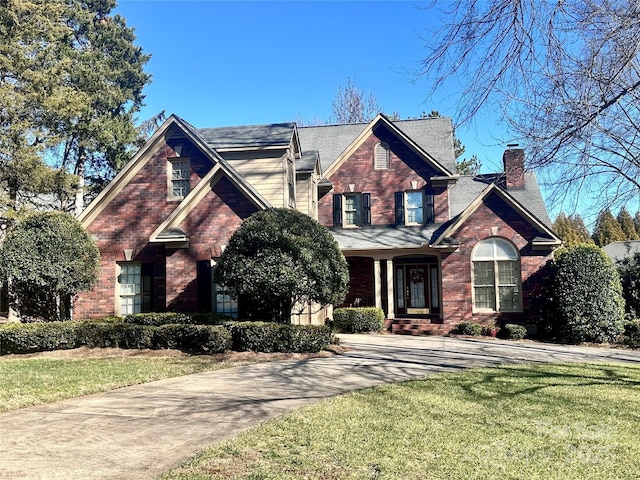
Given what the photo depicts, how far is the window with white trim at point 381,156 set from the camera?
2264 centimetres

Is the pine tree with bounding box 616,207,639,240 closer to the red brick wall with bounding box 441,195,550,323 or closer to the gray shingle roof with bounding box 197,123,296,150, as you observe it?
the red brick wall with bounding box 441,195,550,323

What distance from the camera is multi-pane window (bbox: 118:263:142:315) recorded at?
52.5 feet

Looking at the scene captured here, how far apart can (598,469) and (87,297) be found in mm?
15111

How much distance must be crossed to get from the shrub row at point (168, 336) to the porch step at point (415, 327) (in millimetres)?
7202

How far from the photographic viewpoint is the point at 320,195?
22.7 m

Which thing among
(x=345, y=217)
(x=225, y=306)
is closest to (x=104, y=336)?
(x=225, y=306)

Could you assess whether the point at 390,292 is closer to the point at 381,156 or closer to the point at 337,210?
the point at 337,210

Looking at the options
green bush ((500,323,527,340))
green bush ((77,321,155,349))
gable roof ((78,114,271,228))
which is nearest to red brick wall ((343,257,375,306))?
green bush ((500,323,527,340))

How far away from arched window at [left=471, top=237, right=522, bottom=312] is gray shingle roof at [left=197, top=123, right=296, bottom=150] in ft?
27.7

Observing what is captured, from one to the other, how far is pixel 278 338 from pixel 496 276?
10.2 m

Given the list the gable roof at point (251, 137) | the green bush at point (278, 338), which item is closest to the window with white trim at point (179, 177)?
the gable roof at point (251, 137)

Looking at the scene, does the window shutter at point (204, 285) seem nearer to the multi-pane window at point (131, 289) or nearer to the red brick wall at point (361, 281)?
the multi-pane window at point (131, 289)

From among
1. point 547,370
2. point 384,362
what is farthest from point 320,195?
point 547,370

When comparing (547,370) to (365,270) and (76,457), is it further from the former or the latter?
(365,270)
